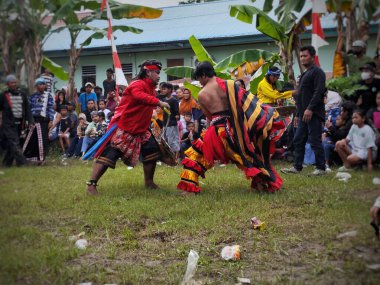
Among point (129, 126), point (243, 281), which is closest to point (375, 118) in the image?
point (243, 281)

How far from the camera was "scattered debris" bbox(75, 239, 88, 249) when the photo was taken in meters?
3.46

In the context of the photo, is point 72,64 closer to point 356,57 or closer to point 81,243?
point 356,57

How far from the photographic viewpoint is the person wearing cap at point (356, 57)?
1.27 metres

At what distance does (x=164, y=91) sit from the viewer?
31.8 ft

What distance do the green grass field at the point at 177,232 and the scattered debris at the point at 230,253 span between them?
40 millimetres

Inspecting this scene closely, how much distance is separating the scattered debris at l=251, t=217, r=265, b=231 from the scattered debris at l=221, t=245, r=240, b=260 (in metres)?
0.59

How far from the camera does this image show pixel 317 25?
1.36 metres

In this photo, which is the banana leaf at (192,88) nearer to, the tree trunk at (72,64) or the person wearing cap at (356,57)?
the tree trunk at (72,64)

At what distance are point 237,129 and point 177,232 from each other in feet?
5.44

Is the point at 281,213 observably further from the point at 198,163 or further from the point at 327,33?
the point at 327,33

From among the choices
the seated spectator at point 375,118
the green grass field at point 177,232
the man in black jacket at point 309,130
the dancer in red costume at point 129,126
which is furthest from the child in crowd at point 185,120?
the seated spectator at point 375,118

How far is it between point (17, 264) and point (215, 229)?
8.75 feet

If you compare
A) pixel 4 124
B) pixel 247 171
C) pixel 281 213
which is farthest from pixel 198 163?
pixel 4 124

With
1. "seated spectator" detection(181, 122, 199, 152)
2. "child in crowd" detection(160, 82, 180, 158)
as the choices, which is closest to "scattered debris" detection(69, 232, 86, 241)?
"child in crowd" detection(160, 82, 180, 158)
